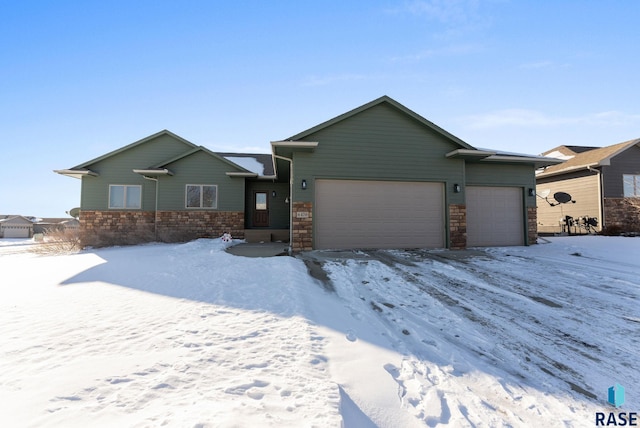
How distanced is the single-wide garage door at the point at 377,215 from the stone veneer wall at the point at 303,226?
23 centimetres

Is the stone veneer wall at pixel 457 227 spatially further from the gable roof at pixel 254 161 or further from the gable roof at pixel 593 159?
the gable roof at pixel 254 161

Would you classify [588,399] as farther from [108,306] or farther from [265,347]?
[108,306]

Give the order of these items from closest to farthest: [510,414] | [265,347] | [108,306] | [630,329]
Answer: [510,414], [265,347], [630,329], [108,306]

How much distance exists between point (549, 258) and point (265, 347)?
8.57m

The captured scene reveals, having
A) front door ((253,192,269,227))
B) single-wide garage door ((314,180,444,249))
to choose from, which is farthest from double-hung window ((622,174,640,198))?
front door ((253,192,269,227))

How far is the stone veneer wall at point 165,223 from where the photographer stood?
13.0 m

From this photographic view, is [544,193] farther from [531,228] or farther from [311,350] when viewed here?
[311,350]

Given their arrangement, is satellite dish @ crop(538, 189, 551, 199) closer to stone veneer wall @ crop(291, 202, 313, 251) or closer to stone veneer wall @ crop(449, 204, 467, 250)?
stone veneer wall @ crop(449, 204, 467, 250)

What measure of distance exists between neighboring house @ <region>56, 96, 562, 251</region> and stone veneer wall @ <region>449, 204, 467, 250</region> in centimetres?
3

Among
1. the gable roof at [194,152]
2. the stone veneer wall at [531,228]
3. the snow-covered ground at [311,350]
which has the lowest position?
the snow-covered ground at [311,350]

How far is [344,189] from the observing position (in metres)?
9.42

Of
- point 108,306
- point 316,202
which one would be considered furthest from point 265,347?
point 316,202

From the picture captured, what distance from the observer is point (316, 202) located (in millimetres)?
9297

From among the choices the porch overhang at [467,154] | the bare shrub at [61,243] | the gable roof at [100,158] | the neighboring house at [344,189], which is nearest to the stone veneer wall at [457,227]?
the neighboring house at [344,189]
